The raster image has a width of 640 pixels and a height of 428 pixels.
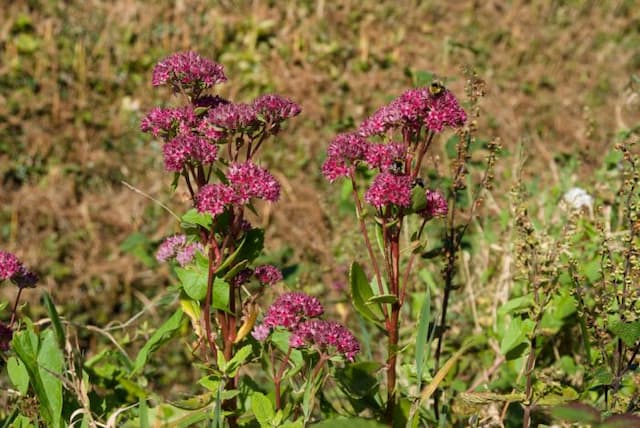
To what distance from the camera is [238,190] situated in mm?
1697

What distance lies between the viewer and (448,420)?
2.35 metres

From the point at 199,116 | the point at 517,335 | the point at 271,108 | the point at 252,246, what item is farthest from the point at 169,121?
the point at 517,335

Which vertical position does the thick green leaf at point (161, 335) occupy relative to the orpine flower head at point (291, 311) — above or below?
below

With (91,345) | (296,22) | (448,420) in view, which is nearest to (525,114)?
(296,22)

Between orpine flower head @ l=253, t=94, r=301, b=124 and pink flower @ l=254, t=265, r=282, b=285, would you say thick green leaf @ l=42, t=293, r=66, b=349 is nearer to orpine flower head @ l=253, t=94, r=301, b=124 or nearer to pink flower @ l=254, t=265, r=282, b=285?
pink flower @ l=254, t=265, r=282, b=285

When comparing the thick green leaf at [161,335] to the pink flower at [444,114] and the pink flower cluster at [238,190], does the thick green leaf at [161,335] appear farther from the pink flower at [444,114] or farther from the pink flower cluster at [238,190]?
the pink flower at [444,114]

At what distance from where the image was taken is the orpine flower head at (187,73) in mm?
1801

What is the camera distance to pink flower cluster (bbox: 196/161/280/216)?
1646mm

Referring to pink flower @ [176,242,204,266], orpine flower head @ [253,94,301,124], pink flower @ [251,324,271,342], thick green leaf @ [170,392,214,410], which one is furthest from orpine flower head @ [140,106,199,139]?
thick green leaf @ [170,392,214,410]

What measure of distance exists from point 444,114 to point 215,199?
0.55 m

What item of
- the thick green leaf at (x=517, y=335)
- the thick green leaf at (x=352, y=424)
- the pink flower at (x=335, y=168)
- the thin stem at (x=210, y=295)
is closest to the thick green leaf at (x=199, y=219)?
the thin stem at (x=210, y=295)

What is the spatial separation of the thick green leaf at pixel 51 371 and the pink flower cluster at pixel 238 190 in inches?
19.5

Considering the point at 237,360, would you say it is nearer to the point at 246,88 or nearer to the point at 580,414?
the point at 580,414

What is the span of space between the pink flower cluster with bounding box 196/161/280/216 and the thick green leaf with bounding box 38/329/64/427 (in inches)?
19.5
